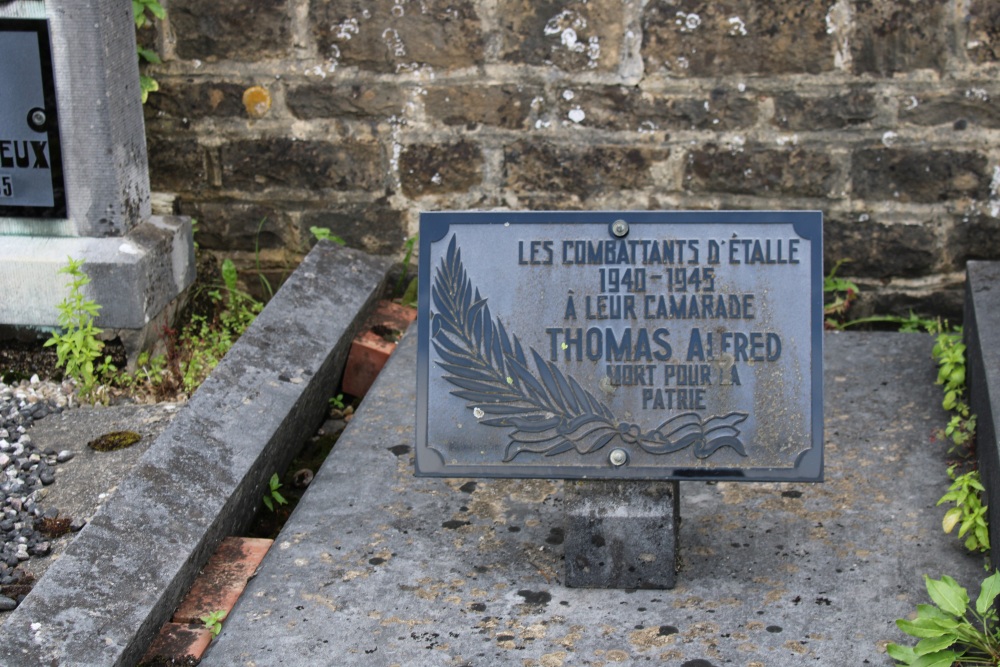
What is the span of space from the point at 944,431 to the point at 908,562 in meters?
0.64

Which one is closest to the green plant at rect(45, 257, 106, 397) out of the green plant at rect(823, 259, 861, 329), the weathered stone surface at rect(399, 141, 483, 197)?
the weathered stone surface at rect(399, 141, 483, 197)

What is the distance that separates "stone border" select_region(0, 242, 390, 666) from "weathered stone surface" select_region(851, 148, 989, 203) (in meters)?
1.66

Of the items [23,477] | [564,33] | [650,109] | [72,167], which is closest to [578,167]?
[650,109]

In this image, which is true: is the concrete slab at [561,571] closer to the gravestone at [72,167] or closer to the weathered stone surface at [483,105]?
the gravestone at [72,167]

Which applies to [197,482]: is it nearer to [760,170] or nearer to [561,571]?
[561,571]

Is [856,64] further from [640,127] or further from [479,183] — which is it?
[479,183]

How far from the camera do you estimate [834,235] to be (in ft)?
12.9

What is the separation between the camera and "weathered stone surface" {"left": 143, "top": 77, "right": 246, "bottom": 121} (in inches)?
159

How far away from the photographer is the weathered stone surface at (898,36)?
368 centimetres

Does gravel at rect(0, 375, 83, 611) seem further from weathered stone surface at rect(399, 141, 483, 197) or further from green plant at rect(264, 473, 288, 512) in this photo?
weathered stone surface at rect(399, 141, 483, 197)

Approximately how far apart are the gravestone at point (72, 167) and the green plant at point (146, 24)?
0.14m

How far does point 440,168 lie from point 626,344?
5.67ft

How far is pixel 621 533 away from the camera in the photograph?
253 cm

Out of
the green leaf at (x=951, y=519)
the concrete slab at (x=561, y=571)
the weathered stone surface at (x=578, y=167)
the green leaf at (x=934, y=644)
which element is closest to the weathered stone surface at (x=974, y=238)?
the concrete slab at (x=561, y=571)
